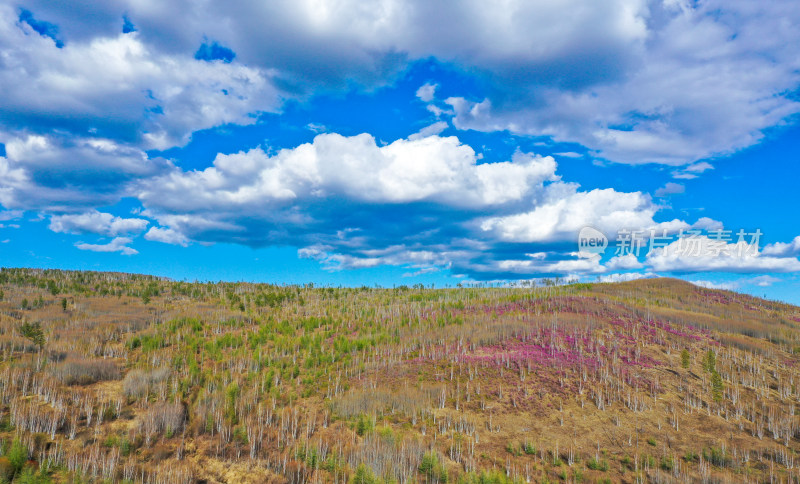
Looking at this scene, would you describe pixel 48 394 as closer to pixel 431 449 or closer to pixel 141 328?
pixel 141 328

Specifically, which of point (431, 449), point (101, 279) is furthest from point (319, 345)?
point (101, 279)

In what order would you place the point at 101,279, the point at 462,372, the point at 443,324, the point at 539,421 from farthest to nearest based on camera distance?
1. the point at 101,279
2. the point at 443,324
3. the point at 462,372
4. the point at 539,421

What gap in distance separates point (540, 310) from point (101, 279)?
45021 millimetres

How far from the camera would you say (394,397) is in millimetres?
15539

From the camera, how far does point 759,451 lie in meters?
13.1

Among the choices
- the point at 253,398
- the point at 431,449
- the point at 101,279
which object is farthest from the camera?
the point at 101,279

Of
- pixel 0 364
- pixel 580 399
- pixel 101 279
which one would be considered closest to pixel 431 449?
pixel 580 399

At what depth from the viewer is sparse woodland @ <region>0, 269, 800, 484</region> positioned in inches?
468

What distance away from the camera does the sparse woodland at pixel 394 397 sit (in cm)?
1188

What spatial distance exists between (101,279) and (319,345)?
1394 inches

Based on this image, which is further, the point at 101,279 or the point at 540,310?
the point at 101,279

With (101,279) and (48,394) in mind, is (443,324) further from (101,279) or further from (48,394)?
(101,279)

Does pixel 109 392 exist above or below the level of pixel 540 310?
below

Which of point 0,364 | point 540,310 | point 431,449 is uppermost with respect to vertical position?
point 540,310
